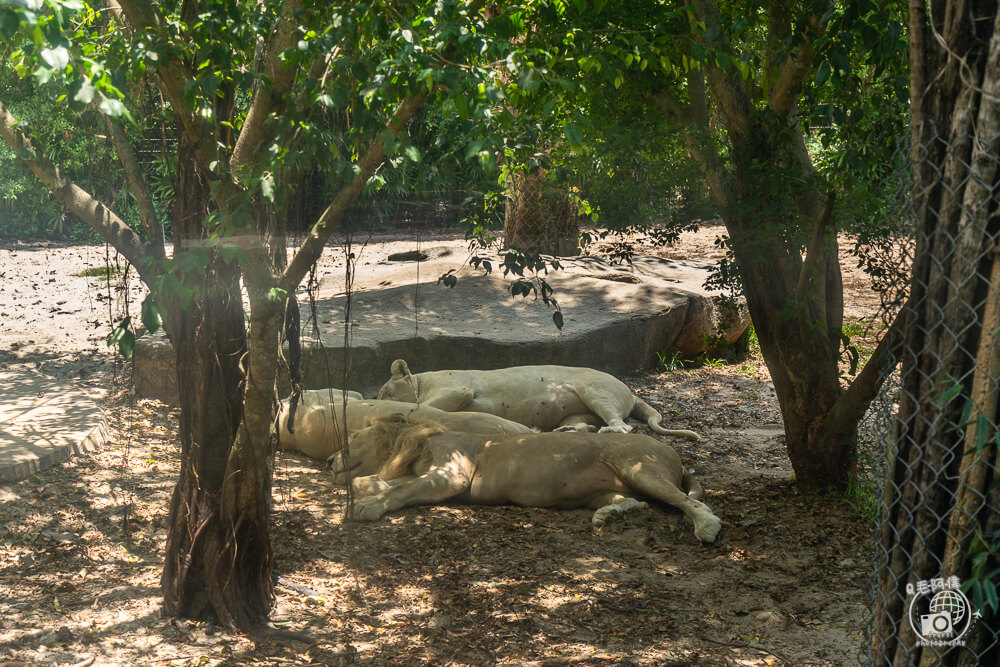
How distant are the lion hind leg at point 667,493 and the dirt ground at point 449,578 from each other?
0.10 m

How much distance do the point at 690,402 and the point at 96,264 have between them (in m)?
8.80

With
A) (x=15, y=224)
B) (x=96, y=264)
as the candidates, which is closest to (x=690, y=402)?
(x=96, y=264)

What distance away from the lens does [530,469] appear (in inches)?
223

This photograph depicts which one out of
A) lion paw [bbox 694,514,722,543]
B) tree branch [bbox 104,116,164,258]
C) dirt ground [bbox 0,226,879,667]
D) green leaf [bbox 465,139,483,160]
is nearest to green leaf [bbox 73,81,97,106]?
green leaf [bbox 465,139,483,160]

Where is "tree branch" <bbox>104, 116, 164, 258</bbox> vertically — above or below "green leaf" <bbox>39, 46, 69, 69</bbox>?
below

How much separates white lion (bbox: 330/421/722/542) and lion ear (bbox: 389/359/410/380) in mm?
1427

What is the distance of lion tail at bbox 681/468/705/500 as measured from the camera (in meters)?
5.70

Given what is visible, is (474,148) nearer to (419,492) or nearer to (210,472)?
(210,472)

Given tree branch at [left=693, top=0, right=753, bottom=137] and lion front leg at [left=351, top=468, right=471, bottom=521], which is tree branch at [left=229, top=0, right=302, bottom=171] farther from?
tree branch at [left=693, top=0, right=753, bottom=137]

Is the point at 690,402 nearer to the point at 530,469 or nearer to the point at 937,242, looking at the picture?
the point at 530,469

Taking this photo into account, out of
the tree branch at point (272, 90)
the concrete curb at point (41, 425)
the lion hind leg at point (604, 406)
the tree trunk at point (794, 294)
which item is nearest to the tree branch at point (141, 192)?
the tree branch at point (272, 90)

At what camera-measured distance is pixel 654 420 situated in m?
7.58

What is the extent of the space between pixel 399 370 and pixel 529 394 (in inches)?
42.7

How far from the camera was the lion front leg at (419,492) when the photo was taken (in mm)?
5445
